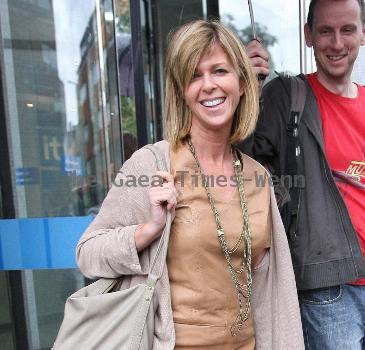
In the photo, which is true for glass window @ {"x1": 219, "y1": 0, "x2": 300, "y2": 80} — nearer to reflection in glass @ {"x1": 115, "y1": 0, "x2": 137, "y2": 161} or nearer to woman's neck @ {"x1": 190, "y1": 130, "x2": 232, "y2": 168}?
reflection in glass @ {"x1": 115, "y1": 0, "x2": 137, "y2": 161}

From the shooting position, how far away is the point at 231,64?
1112 mm

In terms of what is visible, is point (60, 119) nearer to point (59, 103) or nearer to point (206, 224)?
point (59, 103)

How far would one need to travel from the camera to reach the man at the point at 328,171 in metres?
1.29

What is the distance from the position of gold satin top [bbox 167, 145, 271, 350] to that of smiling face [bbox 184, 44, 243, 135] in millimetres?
117

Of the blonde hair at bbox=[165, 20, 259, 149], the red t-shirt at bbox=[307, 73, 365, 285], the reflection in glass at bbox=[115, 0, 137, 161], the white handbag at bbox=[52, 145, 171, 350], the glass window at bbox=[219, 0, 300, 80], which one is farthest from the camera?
the glass window at bbox=[219, 0, 300, 80]

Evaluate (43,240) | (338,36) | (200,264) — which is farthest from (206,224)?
(43,240)

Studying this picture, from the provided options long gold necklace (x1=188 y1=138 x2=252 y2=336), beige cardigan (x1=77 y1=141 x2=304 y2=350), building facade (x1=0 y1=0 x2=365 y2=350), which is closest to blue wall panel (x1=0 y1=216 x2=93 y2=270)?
building facade (x1=0 y1=0 x2=365 y2=350)

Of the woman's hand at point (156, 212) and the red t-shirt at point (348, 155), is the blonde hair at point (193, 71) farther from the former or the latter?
the red t-shirt at point (348, 155)

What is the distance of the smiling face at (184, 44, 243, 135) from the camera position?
1.09 meters

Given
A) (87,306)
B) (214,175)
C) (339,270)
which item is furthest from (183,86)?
(339,270)

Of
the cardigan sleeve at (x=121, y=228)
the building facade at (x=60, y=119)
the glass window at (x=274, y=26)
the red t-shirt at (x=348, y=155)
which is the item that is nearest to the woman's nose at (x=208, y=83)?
the cardigan sleeve at (x=121, y=228)

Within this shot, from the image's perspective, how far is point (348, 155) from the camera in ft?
4.39

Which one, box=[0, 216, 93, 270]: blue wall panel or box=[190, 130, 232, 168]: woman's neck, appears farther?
box=[0, 216, 93, 270]: blue wall panel

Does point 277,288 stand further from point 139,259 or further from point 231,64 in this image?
point 231,64
